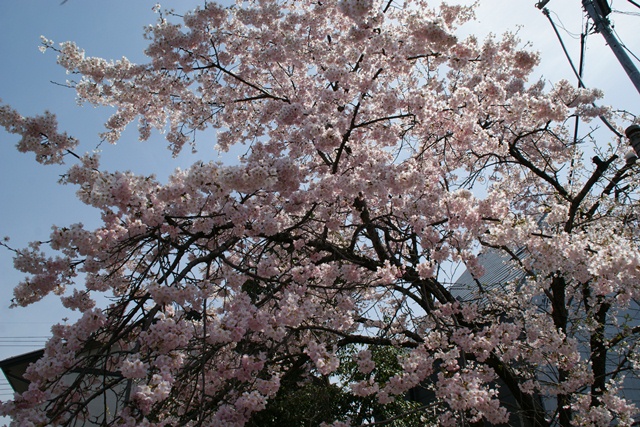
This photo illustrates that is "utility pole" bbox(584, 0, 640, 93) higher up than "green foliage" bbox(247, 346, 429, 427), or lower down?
higher up

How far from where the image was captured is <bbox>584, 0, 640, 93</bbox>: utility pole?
462cm

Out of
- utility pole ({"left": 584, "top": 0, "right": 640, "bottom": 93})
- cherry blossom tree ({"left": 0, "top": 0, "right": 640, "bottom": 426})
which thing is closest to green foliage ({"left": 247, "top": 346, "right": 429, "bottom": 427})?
cherry blossom tree ({"left": 0, "top": 0, "right": 640, "bottom": 426})

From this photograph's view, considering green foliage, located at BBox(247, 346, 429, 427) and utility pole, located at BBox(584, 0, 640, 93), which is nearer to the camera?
utility pole, located at BBox(584, 0, 640, 93)

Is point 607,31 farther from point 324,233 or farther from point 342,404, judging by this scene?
point 342,404

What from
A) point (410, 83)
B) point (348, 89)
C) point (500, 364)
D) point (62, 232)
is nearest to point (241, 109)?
point (348, 89)

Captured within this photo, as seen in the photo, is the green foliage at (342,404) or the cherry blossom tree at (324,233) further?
the green foliage at (342,404)

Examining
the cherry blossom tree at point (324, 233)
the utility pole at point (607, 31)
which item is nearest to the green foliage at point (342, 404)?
the cherry blossom tree at point (324, 233)

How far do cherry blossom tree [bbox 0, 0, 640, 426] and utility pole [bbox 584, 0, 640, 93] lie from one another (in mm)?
799

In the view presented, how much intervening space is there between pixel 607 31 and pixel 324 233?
380cm

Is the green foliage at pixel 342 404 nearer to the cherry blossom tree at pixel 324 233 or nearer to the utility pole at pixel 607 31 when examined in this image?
the cherry blossom tree at pixel 324 233

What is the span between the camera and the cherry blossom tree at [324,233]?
3.68 meters

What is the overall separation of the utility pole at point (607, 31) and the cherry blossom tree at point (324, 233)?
2.62 feet

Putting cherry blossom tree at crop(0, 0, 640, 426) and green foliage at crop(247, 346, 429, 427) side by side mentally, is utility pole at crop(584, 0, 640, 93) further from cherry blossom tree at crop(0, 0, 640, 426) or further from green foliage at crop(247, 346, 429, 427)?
green foliage at crop(247, 346, 429, 427)

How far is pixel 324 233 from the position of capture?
206 inches
